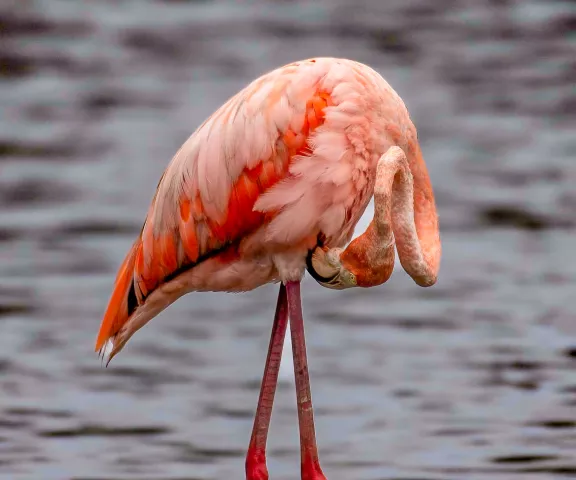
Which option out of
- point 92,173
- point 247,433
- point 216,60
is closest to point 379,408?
point 247,433

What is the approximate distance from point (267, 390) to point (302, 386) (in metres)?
0.22

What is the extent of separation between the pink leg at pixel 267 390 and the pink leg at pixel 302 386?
0.55 ft

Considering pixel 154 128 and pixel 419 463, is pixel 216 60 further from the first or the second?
pixel 419 463

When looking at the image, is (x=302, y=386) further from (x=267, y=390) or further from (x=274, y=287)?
(x=274, y=287)

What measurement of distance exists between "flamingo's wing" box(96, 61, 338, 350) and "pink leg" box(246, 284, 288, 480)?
1.44ft

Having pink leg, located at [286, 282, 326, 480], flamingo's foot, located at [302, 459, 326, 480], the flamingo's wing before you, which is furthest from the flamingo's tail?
flamingo's foot, located at [302, 459, 326, 480]

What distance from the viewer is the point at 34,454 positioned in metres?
8.88

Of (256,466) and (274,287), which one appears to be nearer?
(256,466)

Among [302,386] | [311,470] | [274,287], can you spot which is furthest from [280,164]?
[274,287]

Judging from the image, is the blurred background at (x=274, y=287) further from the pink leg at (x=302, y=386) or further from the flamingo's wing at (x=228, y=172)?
the flamingo's wing at (x=228, y=172)

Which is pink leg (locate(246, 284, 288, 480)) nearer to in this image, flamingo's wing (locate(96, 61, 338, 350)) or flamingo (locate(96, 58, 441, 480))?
flamingo (locate(96, 58, 441, 480))

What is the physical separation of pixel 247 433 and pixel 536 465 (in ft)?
5.83

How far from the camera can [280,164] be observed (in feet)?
22.2

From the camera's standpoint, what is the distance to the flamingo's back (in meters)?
6.62
